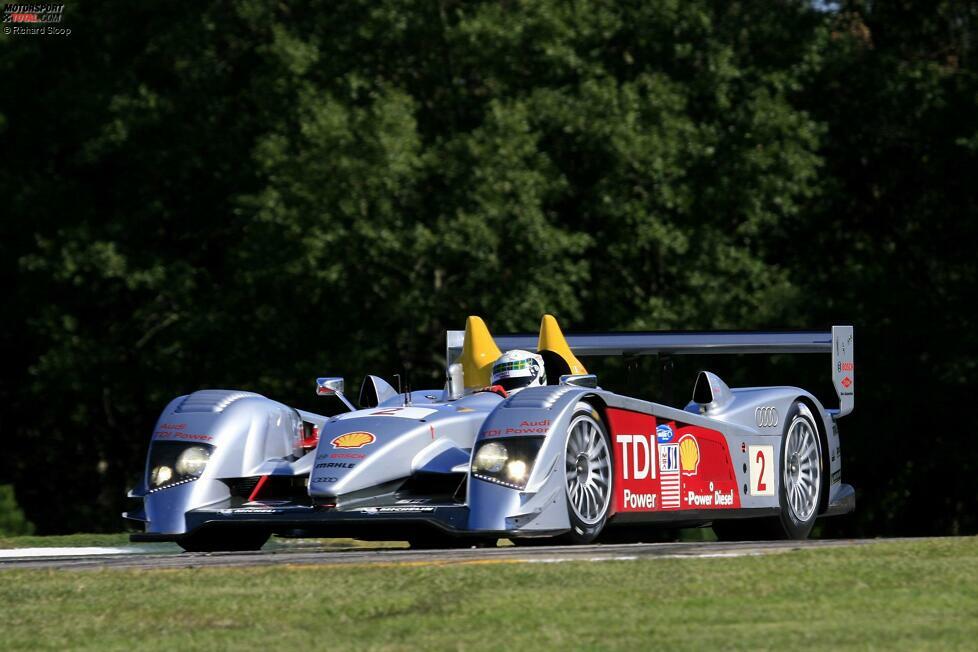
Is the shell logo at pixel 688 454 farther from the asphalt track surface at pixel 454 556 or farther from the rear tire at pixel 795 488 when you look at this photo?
the asphalt track surface at pixel 454 556

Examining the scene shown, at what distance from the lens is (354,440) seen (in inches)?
432

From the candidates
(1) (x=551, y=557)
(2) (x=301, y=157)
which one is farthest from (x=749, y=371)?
(1) (x=551, y=557)

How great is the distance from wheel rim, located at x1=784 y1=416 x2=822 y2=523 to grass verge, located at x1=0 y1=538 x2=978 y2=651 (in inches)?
174

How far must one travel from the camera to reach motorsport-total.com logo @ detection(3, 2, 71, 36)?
32.0 m

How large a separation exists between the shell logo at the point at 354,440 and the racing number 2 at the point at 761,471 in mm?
3098

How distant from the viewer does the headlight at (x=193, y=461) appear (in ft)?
38.0

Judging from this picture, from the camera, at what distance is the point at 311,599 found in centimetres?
769

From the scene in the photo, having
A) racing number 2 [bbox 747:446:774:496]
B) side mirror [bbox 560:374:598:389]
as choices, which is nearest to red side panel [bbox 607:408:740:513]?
racing number 2 [bbox 747:446:774:496]

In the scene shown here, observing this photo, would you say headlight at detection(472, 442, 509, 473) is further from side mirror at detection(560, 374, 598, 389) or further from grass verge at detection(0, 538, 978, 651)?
grass verge at detection(0, 538, 978, 651)

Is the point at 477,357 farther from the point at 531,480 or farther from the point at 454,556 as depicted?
the point at 454,556

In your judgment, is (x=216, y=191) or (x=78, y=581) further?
(x=216, y=191)

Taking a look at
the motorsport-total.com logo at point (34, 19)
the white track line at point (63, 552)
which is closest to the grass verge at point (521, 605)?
the white track line at point (63, 552)

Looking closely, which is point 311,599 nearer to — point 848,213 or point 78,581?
point 78,581

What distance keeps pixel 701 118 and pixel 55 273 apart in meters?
11.1
